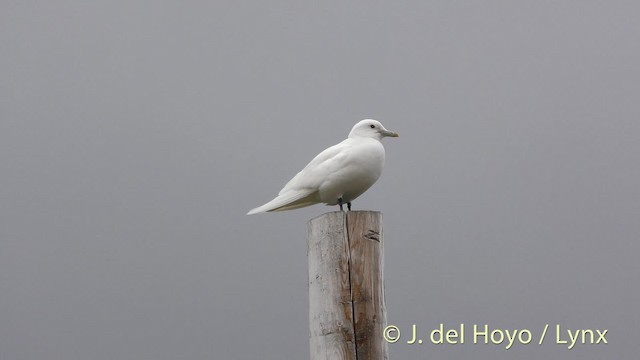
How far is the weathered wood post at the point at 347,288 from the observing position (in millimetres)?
3758

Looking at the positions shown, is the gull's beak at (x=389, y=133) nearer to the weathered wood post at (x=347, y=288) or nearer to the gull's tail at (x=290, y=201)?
the gull's tail at (x=290, y=201)

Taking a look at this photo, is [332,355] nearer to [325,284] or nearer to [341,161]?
[325,284]

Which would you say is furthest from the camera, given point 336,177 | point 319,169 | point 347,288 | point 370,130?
point 370,130

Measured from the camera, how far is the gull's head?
255 inches

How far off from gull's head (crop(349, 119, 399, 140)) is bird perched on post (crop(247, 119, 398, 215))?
0.10m

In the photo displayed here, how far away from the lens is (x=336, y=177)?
5.82m

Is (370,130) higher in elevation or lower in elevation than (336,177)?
higher

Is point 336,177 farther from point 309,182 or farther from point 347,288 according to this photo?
point 347,288

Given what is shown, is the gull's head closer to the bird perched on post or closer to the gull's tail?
the bird perched on post

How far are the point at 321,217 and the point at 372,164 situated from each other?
186 cm

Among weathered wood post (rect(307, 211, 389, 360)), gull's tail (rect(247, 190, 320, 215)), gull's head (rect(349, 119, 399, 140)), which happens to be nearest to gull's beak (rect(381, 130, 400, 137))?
gull's head (rect(349, 119, 399, 140))

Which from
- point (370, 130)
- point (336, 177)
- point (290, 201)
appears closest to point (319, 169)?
point (336, 177)

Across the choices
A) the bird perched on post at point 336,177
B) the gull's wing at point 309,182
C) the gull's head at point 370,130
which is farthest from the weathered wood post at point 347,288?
the gull's head at point 370,130

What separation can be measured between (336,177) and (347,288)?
2.10 m
